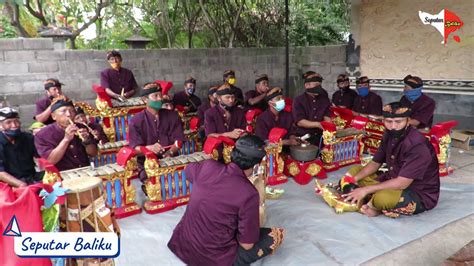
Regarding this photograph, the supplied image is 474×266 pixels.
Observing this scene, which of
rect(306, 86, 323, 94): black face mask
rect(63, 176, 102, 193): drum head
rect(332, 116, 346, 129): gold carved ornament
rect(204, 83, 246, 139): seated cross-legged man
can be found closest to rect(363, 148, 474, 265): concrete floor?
rect(63, 176, 102, 193): drum head

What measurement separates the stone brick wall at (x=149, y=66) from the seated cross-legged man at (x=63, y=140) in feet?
7.84

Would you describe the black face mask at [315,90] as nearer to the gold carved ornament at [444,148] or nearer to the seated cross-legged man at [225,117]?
the seated cross-legged man at [225,117]

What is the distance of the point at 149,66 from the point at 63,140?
3.61 meters

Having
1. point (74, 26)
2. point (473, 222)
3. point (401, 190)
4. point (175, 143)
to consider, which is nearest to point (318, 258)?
point (401, 190)

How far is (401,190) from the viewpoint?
3.68 meters

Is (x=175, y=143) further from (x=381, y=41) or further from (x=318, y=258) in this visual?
(x=381, y=41)

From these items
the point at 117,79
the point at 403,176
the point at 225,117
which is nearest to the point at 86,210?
the point at 403,176

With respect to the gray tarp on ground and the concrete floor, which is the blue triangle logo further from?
the concrete floor

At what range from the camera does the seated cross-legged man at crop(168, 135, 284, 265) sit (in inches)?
104

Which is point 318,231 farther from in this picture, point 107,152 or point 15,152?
point 15,152

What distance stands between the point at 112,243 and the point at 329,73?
8.18 m

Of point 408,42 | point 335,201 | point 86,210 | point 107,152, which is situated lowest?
point 335,201

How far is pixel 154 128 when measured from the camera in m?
4.58

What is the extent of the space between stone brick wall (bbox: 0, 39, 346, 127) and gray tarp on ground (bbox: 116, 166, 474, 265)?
3.30m
